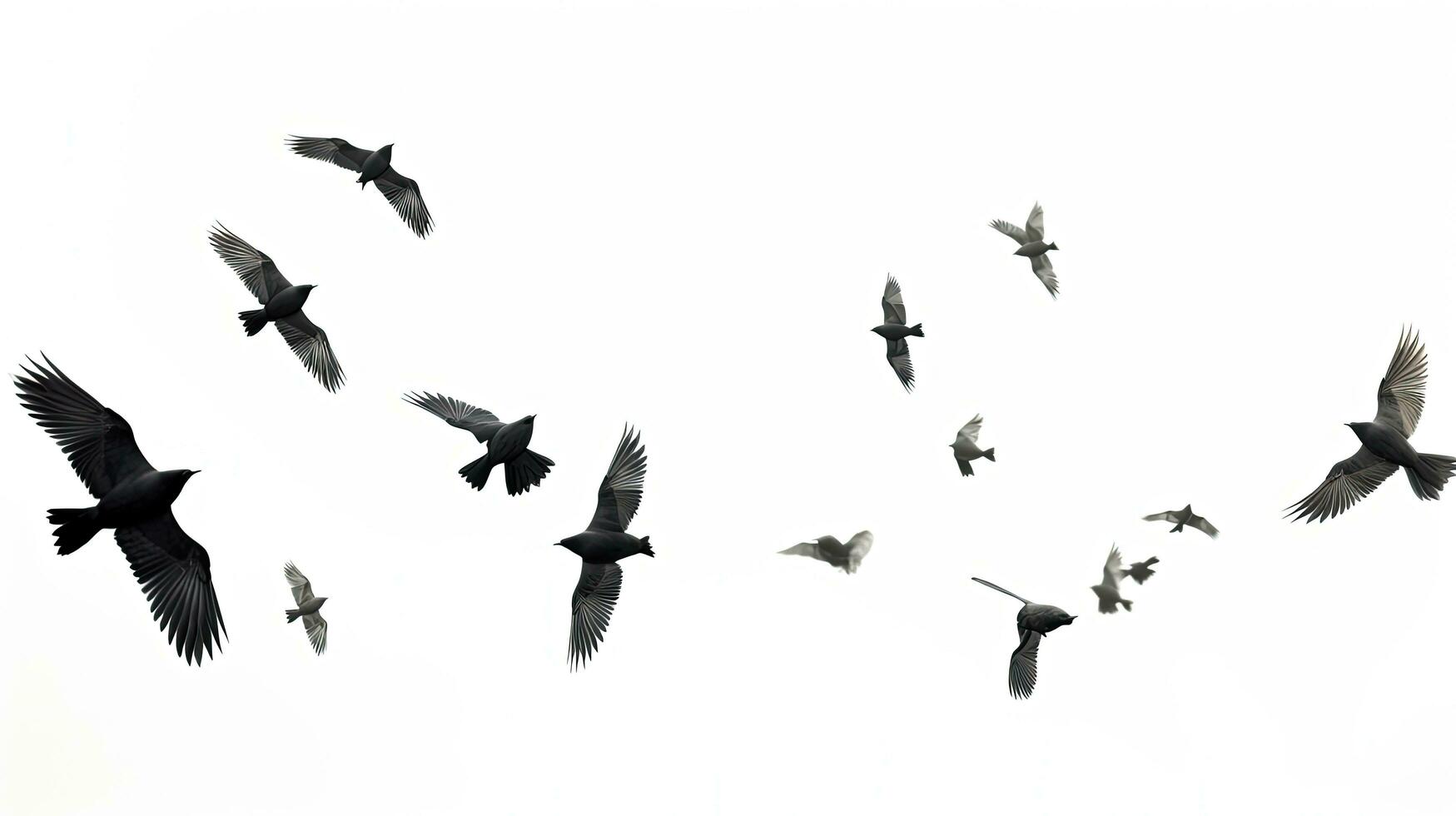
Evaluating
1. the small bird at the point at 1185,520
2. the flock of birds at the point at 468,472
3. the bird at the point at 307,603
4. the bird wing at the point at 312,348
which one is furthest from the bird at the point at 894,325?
the bird at the point at 307,603

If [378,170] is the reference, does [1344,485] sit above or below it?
below

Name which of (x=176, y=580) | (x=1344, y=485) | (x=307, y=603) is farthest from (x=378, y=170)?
(x=1344, y=485)

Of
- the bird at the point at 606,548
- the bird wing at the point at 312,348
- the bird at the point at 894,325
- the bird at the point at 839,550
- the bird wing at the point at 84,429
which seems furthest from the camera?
the bird at the point at 894,325

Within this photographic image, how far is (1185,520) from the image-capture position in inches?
617

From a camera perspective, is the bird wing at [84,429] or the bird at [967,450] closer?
the bird wing at [84,429]

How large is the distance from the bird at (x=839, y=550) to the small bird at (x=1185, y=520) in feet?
11.9

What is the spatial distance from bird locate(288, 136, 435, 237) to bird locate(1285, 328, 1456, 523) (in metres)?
11.2

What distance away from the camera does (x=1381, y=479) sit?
14125mm

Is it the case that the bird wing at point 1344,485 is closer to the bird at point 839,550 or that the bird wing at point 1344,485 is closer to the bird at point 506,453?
the bird at point 839,550

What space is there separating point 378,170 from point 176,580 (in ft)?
20.5

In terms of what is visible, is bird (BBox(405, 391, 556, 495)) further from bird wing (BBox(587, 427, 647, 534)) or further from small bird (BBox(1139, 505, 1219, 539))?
small bird (BBox(1139, 505, 1219, 539))

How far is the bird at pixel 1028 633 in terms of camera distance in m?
13.4

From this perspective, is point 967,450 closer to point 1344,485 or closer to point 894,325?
point 894,325

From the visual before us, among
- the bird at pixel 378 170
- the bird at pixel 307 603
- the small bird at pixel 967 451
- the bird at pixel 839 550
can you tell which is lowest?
the bird at pixel 307 603
